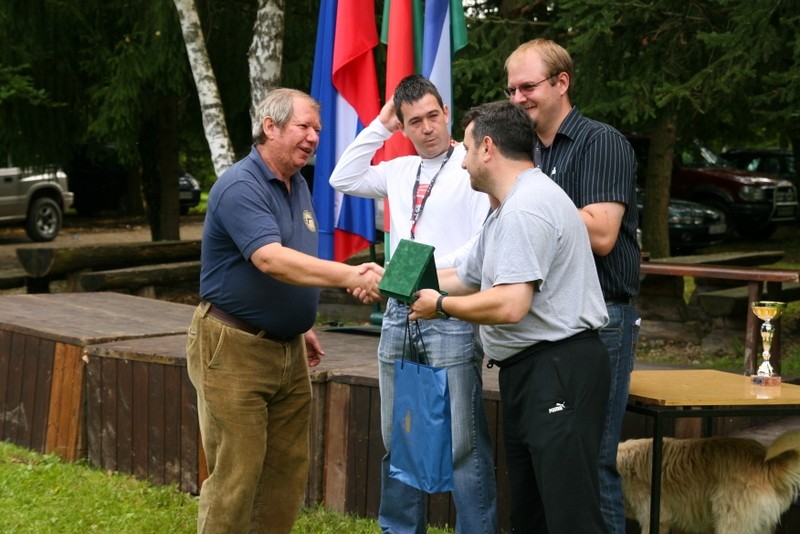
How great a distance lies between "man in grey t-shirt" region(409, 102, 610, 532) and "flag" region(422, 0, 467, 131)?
9.74 ft

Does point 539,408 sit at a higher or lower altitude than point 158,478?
higher

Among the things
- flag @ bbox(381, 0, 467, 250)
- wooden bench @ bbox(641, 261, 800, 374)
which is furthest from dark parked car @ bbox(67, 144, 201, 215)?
flag @ bbox(381, 0, 467, 250)

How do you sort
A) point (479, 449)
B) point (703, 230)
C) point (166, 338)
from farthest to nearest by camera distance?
point (703, 230) < point (166, 338) < point (479, 449)

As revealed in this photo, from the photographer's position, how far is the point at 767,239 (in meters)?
20.3

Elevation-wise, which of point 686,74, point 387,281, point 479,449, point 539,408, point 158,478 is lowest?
point 158,478

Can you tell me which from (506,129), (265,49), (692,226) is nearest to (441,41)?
(265,49)

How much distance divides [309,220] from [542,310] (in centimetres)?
124

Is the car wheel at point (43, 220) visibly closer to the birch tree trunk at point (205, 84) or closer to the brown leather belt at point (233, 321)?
the birch tree trunk at point (205, 84)

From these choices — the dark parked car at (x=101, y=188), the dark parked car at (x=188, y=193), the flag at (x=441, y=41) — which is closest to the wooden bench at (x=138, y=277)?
the flag at (x=441, y=41)

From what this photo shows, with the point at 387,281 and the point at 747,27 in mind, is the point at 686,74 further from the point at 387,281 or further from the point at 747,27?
the point at 387,281

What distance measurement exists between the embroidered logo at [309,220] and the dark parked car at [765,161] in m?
19.0

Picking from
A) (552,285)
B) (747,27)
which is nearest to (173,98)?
(747,27)

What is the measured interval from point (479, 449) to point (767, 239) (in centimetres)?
1739

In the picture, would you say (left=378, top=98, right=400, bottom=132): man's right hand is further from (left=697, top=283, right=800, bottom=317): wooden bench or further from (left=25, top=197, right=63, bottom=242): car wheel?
(left=25, top=197, right=63, bottom=242): car wheel
